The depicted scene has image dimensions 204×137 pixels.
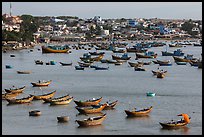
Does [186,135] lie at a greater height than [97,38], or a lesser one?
greater

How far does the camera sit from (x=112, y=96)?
12.6m

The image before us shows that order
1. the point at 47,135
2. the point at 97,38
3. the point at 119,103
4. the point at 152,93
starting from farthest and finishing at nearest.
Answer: the point at 97,38 → the point at 152,93 → the point at 119,103 → the point at 47,135

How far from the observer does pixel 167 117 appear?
32.6 ft

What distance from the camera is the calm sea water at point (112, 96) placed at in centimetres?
896

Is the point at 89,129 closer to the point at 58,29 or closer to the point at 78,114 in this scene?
the point at 78,114

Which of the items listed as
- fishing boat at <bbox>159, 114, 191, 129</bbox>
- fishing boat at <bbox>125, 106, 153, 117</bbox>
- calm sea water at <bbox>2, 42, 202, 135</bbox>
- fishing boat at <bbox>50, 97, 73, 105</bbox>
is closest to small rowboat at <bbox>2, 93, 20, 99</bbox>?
calm sea water at <bbox>2, 42, 202, 135</bbox>

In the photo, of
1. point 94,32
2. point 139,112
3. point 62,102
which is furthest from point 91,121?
point 94,32

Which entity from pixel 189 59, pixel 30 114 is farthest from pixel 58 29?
pixel 30 114

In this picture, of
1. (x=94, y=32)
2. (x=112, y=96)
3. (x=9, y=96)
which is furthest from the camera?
(x=94, y=32)

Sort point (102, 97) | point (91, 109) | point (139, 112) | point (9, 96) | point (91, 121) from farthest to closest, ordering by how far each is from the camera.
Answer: point (102, 97) < point (9, 96) < point (91, 109) < point (139, 112) < point (91, 121)

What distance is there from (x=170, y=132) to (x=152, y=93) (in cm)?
389

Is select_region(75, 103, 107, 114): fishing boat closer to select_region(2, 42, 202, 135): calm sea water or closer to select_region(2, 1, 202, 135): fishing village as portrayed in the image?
select_region(2, 1, 202, 135): fishing village

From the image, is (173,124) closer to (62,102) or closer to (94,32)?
(62,102)

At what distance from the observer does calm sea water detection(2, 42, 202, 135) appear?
8.96 meters
